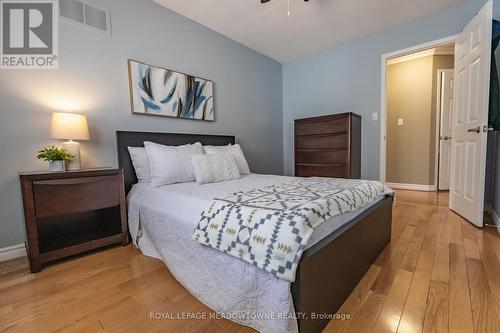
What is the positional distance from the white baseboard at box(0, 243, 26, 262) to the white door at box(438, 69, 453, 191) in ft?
18.6

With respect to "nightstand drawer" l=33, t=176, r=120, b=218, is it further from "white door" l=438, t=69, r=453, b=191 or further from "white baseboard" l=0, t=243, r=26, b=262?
"white door" l=438, t=69, r=453, b=191

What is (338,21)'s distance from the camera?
2883mm

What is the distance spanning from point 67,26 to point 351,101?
3.50 meters

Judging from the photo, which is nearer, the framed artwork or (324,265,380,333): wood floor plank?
(324,265,380,333): wood floor plank

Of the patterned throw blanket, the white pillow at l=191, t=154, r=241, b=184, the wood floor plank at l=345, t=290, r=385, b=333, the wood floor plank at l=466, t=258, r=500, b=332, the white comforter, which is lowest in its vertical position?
the wood floor plank at l=345, t=290, r=385, b=333

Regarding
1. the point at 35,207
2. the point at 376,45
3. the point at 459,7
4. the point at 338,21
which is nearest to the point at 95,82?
the point at 35,207

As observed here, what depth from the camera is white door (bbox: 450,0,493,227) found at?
83.0 inches

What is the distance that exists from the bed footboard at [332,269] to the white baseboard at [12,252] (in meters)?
2.22

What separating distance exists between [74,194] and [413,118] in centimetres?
506

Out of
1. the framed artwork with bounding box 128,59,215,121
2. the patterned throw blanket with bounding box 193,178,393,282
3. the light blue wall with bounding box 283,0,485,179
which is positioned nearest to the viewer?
the patterned throw blanket with bounding box 193,178,393,282

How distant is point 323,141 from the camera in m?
3.35

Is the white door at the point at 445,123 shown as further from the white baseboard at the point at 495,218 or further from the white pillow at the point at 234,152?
the white pillow at the point at 234,152

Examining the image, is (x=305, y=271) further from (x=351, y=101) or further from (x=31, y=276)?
(x=351, y=101)

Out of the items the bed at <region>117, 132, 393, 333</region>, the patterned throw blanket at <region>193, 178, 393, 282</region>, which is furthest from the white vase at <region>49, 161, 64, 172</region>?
the patterned throw blanket at <region>193, 178, 393, 282</region>
